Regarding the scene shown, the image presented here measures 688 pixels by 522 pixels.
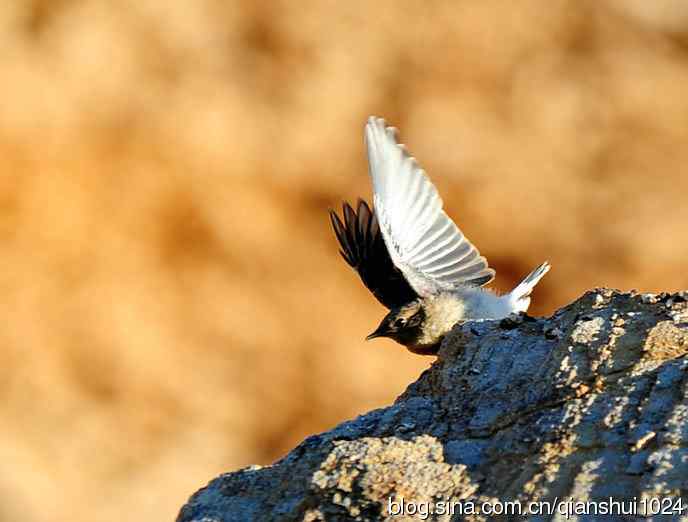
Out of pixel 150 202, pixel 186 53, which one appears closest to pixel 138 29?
pixel 186 53

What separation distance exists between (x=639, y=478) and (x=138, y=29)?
630 centimetres

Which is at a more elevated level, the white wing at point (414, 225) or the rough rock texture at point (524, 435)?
the white wing at point (414, 225)

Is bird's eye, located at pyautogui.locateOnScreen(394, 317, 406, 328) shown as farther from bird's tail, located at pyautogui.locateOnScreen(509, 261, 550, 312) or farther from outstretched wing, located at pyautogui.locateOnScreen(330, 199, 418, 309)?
bird's tail, located at pyautogui.locateOnScreen(509, 261, 550, 312)

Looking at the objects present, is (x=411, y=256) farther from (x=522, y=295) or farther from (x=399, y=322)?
(x=522, y=295)

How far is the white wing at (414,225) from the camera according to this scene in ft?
19.5

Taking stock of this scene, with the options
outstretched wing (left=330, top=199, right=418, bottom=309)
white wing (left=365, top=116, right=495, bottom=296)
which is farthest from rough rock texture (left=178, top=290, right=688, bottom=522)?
outstretched wing (left=330, top=199, right=418, bottom=309)

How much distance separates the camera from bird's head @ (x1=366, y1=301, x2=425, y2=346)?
6.04m

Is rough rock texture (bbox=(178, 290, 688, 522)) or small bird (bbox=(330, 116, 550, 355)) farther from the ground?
small bird (bbox=(330, 116, 550, 355))

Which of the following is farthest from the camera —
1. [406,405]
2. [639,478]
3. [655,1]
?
[655,1]

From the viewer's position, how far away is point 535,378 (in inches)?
121

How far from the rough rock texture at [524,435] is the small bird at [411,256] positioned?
265cm

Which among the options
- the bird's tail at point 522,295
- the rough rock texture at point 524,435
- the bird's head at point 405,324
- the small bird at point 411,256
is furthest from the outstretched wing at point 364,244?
the rough rock texture at point 524,435

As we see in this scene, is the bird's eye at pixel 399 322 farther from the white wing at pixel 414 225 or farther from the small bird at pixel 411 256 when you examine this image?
the white wing at pixel 414 225

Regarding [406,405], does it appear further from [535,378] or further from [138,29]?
[138,29]
